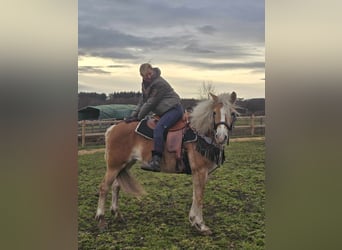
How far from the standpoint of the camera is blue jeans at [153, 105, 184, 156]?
344 centimetres

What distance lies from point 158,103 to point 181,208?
34.4 inches

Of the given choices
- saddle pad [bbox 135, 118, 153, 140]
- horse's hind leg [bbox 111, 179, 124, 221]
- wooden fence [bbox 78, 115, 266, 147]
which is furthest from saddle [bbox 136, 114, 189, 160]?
horse's hind leg [bbox 111, 179, 124, 221]

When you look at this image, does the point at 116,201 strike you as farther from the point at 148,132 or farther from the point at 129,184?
the point at 148,132

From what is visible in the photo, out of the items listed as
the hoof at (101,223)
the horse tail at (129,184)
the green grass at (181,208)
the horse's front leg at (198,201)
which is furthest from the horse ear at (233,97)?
the hoof at (101,223)

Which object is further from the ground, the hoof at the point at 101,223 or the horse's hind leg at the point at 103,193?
the horse's hind leg at the point at 103,193

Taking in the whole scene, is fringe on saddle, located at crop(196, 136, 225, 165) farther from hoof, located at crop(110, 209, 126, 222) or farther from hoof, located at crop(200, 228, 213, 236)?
hoof, located at crop(110, 209, 126, 222)

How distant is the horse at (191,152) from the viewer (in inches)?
136

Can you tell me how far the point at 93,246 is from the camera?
3.42 meters

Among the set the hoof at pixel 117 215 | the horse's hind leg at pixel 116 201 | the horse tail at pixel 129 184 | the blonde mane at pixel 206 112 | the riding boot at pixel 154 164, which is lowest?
the hoof at pixel 117 215

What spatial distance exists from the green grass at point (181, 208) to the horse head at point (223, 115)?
0.14 m

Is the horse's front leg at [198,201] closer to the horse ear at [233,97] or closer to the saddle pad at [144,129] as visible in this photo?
the saddle pad at [144,129]

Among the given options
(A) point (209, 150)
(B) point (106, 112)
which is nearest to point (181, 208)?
(A) point (209, 150)
